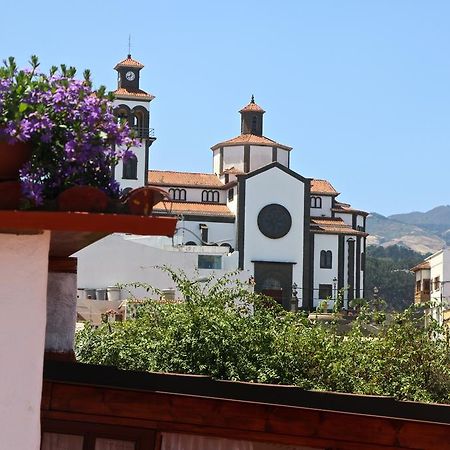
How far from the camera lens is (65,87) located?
478 centimetres

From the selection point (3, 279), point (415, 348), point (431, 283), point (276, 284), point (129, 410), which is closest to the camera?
point (3, 279)

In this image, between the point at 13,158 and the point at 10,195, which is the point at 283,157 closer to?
the point at 13,158

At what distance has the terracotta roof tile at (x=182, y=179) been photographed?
276ft

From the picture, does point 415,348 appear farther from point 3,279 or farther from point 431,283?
point 431,283

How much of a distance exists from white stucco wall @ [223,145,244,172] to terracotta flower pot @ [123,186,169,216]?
8125 cm

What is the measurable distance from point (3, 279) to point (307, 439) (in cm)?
176

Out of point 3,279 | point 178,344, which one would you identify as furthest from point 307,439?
point 178,344

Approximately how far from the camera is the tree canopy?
40.9ft

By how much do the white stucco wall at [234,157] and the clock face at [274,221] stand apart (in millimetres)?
7217

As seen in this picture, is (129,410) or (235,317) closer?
(129,410)

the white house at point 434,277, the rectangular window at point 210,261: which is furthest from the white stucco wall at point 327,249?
the rectangular window at point 210,261

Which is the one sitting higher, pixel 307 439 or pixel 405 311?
pixel 405 311

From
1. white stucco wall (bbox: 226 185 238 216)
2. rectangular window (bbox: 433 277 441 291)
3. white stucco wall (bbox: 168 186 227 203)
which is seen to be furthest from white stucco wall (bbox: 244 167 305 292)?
rectangular window (bbox: 433 277 441 291)

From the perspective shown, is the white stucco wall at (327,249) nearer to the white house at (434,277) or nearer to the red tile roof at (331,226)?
the red tile roof at (331,226)
